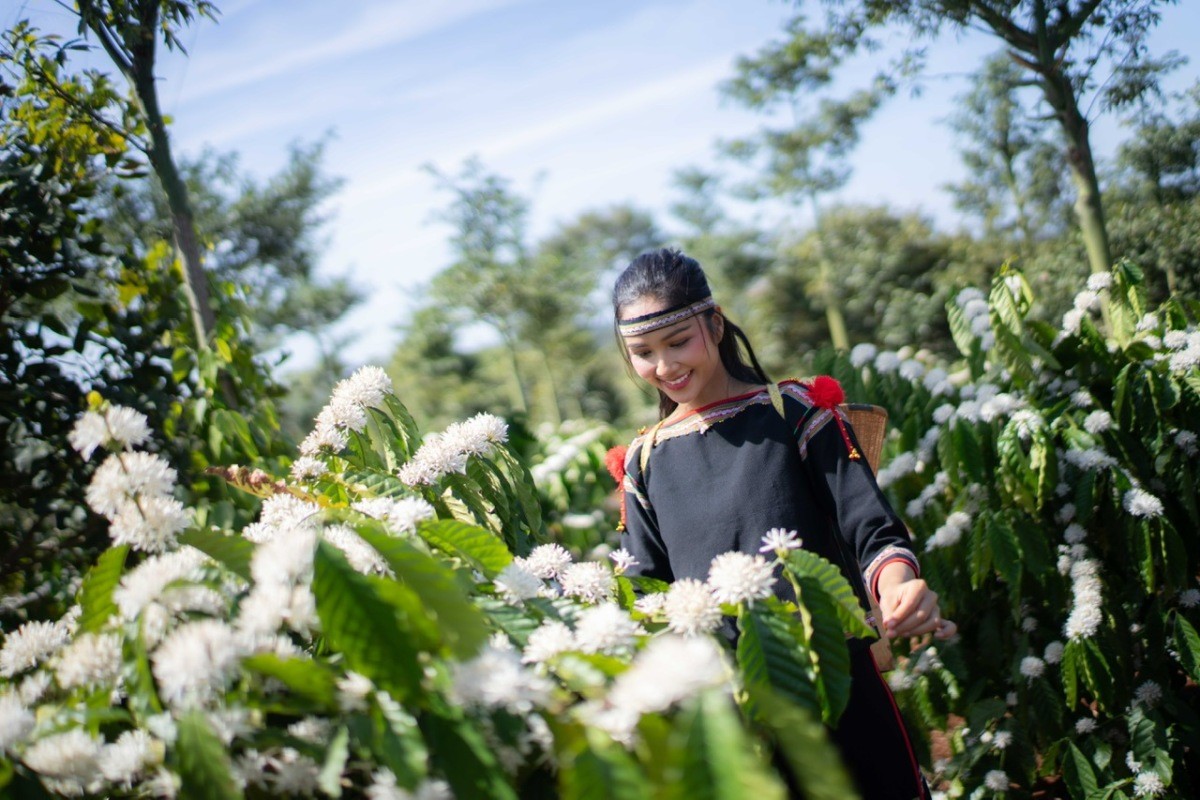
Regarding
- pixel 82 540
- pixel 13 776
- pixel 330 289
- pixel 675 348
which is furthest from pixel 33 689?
pixel 330 289

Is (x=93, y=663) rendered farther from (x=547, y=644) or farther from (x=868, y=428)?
(x=868, y=428)

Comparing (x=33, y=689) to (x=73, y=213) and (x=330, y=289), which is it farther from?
(x=330, y=289)

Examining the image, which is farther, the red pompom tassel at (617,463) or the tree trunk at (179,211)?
the tree trunk at (179,211)

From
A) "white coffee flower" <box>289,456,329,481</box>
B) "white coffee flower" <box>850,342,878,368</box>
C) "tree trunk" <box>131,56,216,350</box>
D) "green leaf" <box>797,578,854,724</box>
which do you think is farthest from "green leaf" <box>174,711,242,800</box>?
"white coffee flower" <box>850,342,878,368</box>

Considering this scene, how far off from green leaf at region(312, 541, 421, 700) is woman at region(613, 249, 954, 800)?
45.1 inches

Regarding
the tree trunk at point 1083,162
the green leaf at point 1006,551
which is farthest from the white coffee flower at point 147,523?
the tree trunk at point 1083,162

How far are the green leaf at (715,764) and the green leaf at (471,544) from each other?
0.50 meters

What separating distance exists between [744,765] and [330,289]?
86.9ft

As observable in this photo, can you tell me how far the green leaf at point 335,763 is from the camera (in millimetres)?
812

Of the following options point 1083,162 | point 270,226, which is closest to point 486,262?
point 270,226

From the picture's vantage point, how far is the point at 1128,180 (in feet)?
16.4

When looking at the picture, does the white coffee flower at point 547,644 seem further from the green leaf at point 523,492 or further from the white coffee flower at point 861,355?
the white coffee flower at point 861,355

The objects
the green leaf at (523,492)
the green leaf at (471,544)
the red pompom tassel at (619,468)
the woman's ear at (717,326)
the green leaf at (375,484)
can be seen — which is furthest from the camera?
the red pompom tassel at (619,468)

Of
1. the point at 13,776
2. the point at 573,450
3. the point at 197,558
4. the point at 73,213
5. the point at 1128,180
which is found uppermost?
the point at 73,213
